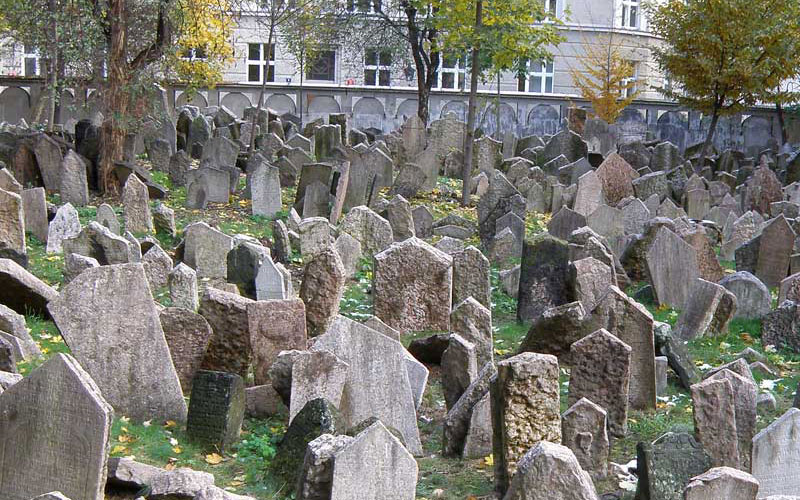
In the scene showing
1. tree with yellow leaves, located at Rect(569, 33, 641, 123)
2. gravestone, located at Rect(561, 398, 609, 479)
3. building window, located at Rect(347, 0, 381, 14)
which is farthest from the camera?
tree with yellow leaves, located at Rect(569, 33, 641, 123)

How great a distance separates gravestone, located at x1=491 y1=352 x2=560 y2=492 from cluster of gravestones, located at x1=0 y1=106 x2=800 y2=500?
0.01 meters

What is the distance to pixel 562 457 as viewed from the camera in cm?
472

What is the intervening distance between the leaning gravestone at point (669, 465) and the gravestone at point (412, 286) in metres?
3.95

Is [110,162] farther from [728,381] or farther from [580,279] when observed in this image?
[728,381]

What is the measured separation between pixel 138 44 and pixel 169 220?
7807mm

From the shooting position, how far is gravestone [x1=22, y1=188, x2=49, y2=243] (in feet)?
38.9

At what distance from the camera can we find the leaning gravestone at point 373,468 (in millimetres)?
5137

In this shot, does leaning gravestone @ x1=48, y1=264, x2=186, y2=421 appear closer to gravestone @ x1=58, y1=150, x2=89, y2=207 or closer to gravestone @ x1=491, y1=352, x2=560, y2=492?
gravestone @ x1=491, y1=352, x2=560, y2=492

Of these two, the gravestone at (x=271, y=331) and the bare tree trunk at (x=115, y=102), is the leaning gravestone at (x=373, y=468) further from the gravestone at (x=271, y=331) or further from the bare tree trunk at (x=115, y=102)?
the bare tree trunk at (x=115, y=102)

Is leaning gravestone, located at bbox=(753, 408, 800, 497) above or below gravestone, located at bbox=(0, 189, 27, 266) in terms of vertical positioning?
below

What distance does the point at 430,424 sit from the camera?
7.19 m

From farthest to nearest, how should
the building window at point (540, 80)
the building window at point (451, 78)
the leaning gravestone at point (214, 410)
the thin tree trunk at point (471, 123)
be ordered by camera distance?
the building window at point (540, 80) → the building window at point (451, 78) → the thin tree trunk at point (471, 123) → the leaning gravestone at point (214, 410)

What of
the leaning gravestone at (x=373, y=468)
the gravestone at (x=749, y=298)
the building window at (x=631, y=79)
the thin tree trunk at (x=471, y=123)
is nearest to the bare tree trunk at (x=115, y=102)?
the thin tree trunk at (x=471, y=123)

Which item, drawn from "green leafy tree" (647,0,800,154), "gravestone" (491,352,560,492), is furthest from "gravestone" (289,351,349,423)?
"green leafy tree" (647,0,800,154)
